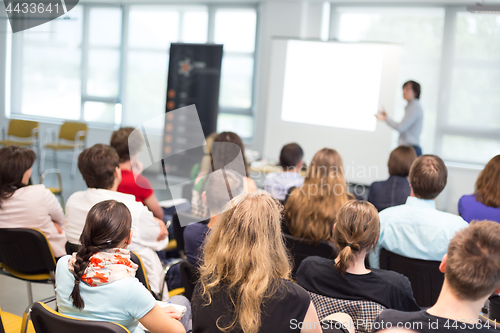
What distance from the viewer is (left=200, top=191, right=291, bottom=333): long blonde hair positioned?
1.23 m

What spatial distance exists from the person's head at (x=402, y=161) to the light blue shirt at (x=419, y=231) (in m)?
0.85

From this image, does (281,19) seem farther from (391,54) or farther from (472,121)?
(472,121)

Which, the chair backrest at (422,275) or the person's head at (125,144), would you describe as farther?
the person's head at (125,144)

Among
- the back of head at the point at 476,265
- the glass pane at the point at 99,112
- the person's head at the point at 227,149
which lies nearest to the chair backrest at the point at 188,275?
the back of head at the point at 476,265

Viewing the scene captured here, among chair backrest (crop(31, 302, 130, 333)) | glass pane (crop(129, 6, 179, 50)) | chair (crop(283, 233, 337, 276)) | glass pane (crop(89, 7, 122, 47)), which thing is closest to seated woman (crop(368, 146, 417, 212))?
chair (crop(283, 233, 337, 276))

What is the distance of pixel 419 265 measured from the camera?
1.98 meters

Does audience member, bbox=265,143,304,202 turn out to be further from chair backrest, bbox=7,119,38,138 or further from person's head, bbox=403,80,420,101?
chair backrest, bbox=7,119,38,138

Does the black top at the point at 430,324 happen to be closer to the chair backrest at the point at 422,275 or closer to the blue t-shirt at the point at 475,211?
the chair backrest at the point at 422,275

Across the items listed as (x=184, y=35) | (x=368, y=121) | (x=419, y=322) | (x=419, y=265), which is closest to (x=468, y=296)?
(x=419, y=322)

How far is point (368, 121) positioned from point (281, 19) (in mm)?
1917

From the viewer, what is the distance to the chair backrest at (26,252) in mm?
2168

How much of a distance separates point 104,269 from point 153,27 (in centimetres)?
668

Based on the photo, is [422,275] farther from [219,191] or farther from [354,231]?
[219,191]

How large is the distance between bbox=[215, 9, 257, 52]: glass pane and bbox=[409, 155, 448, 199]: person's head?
4862mm
